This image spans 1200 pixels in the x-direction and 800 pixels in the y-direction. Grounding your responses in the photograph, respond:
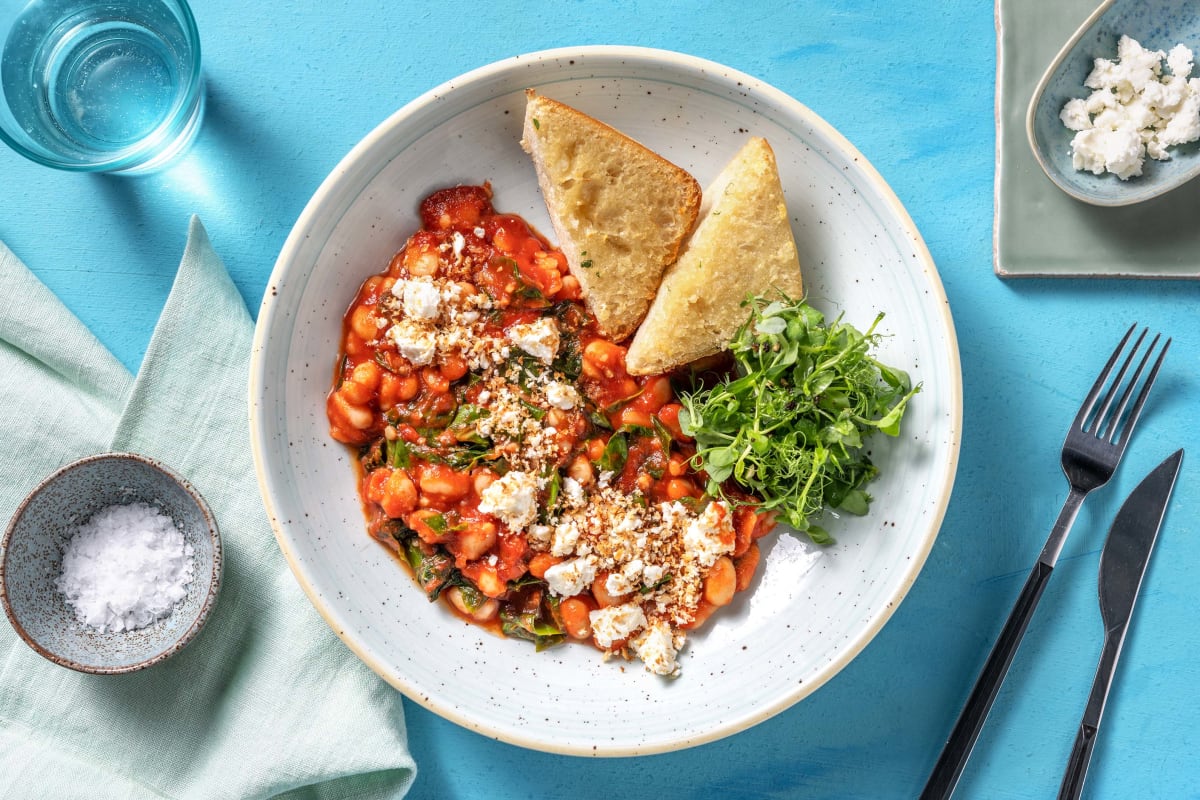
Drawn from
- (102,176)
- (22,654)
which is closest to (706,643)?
(22,654)

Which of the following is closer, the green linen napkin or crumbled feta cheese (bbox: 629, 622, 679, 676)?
crumbled feta cheese (bbox: 629, 622, 679, 676)

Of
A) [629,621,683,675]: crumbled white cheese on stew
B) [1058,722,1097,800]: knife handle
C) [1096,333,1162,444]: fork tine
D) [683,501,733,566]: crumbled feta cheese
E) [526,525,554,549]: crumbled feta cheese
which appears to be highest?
[1096,333,1162,444]: fork tine

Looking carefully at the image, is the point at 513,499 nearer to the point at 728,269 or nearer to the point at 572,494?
the point at 572,494

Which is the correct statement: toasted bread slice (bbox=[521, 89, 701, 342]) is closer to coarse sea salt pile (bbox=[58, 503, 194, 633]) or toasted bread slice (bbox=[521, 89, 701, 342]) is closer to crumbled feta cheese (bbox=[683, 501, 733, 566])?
crumbled feta cheese (bbox=[683, 501, 733, 566])

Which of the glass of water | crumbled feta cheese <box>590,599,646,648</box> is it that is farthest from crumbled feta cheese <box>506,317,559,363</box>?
the glass of water

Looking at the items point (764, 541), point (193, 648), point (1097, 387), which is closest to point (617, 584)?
point (764, 541)

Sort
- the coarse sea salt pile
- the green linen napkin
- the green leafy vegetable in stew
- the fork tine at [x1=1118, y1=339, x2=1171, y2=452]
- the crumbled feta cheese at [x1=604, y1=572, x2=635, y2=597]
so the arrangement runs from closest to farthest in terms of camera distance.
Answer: the green leafy vegetable in stew
the crumbled feta cheese at [x1=604, y1=572, x2=635, y2=597]
the coarse sea salt pile
the green linen napkin
the fork tine at [x1=1118, y1=339, x2=1171, y2=452]

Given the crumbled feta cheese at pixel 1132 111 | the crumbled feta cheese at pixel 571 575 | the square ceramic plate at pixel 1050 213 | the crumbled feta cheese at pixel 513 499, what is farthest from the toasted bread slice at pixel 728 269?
the crumbled feta cheese at pixel 1132 111
